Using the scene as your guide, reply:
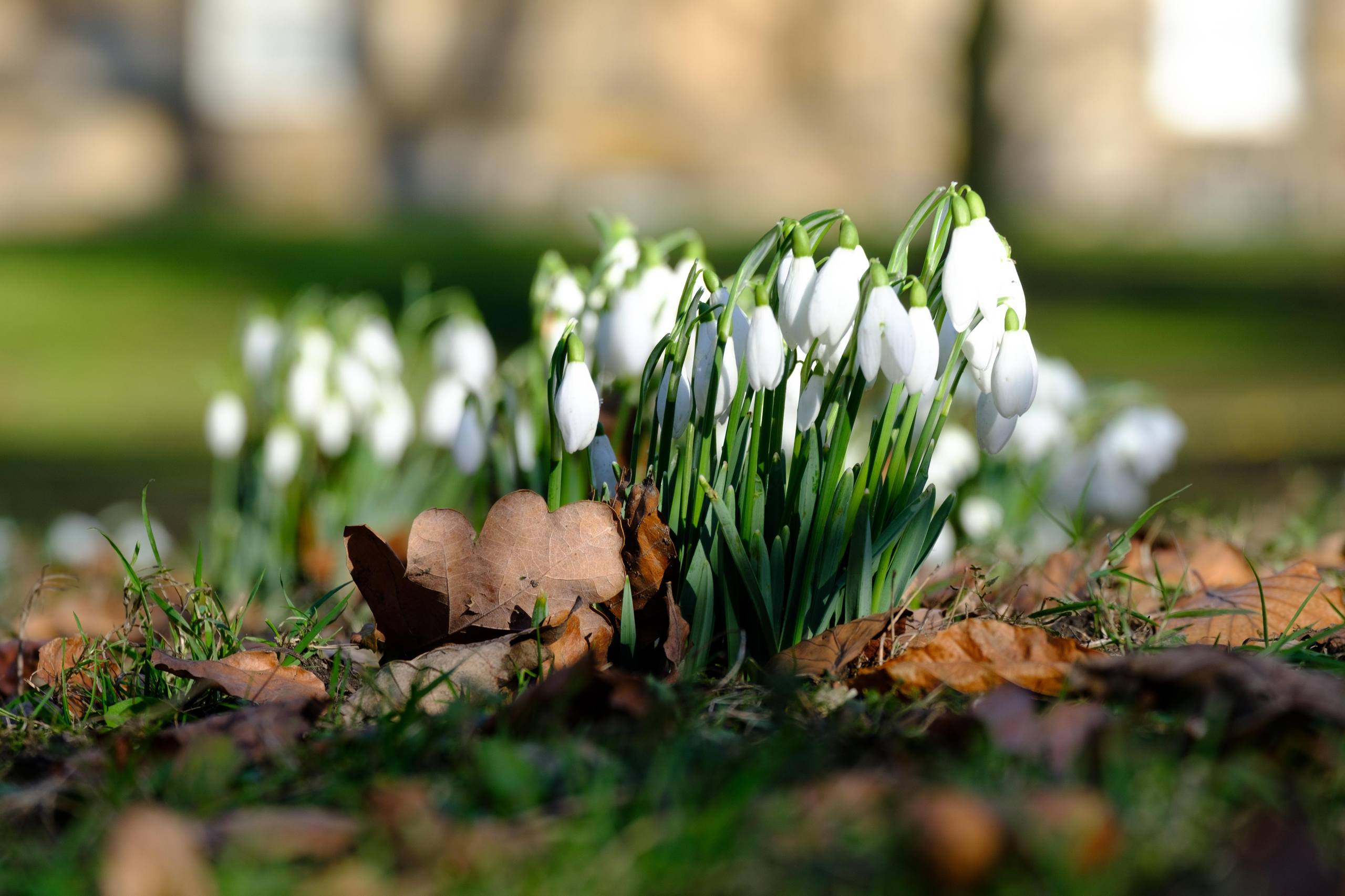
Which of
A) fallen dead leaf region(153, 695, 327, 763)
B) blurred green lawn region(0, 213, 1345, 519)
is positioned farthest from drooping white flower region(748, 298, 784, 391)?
blurred green lawn region(0, 213, 1345, 519)

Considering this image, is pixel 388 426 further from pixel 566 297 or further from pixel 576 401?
pixel 576 401

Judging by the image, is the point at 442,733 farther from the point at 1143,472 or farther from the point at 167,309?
the point at 167,309

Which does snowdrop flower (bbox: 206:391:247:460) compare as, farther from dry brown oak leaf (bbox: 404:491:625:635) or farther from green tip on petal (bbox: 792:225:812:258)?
green tip on petal (bbox: 792:225:812:258)

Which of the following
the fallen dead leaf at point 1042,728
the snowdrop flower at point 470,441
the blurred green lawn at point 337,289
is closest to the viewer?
the fallen dead leaf at point 1042,728

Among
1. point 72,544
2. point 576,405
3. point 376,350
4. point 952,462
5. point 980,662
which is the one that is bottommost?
point 72,544

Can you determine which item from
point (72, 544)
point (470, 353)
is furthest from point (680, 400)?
point (72, 544)

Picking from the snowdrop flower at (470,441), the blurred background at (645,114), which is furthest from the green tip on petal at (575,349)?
the blurred background at (645,114)

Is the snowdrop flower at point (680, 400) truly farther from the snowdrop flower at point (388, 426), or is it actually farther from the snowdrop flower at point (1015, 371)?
the snowdrop flower at point (388, 426)
